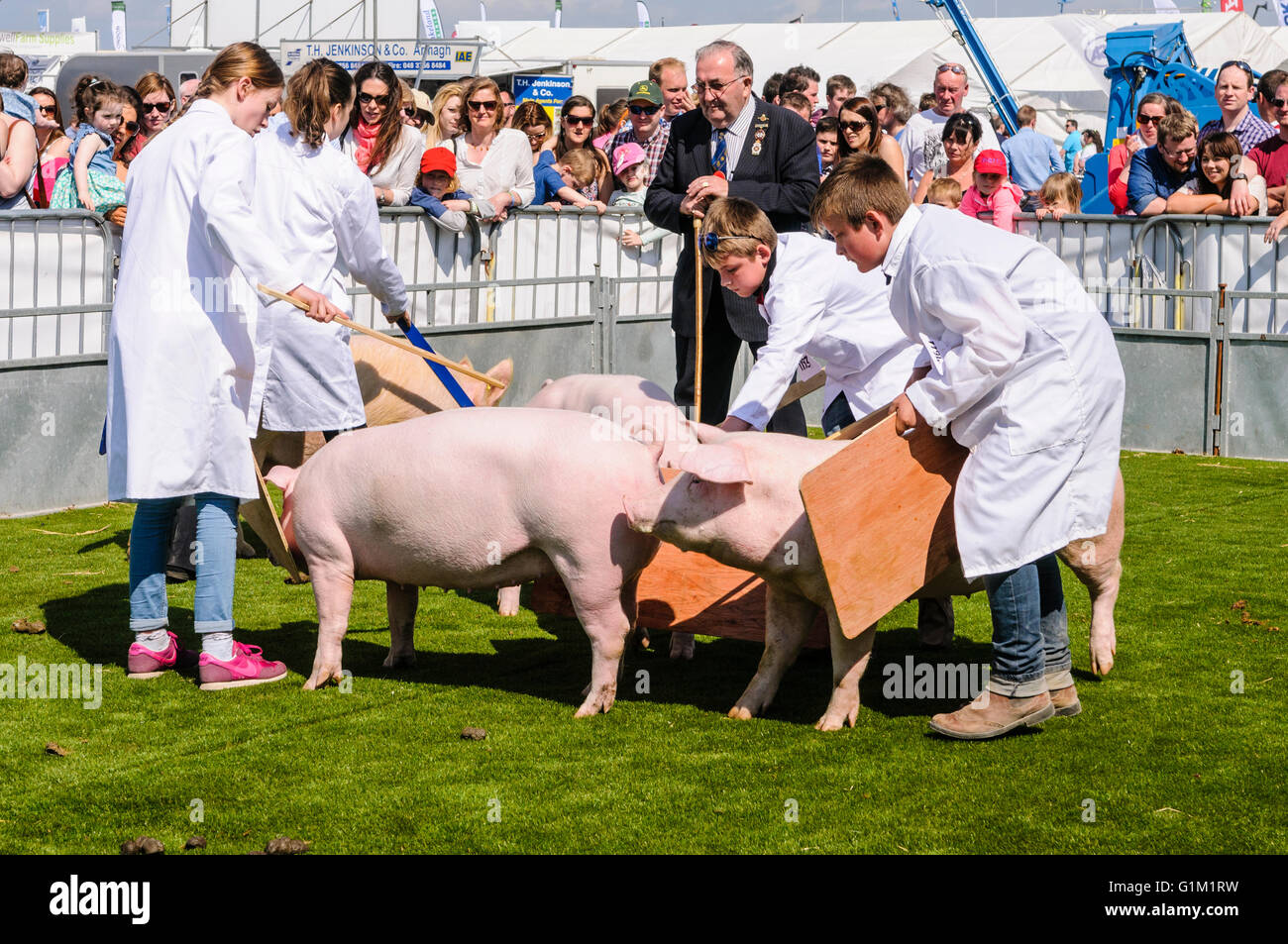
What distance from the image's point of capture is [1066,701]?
16.2ft

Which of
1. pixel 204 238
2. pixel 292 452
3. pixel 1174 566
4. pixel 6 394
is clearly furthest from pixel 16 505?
pixel 1174 566

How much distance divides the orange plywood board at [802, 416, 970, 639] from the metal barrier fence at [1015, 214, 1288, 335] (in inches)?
258

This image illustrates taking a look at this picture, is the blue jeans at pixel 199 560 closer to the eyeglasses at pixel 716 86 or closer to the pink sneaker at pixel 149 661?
the pink sneaker at pixel 149 661

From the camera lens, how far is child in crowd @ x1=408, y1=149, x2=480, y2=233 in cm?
1017

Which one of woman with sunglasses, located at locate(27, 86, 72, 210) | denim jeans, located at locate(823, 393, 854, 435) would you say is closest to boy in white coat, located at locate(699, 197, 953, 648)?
denim jeans, located at locate(823, 393, 854, 435)

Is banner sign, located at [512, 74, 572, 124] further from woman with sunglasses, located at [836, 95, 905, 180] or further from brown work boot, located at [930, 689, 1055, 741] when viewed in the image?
brown work boot, located at [930, 689, 1055, 741]

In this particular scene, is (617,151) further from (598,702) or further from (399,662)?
(598,702)

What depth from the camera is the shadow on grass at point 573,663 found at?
17.3 feet

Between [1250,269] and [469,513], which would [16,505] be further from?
[1250,269]

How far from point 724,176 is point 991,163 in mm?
4893

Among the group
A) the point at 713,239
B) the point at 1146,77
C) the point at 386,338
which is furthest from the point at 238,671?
the point at 1146,77

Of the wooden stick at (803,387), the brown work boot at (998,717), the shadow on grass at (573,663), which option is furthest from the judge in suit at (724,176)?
the brown work boot at (998,717)

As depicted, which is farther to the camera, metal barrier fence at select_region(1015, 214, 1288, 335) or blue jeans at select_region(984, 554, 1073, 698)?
metal barrier fence at select_region(1015, 214, 1288, 335)

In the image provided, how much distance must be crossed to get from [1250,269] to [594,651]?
711 cm
